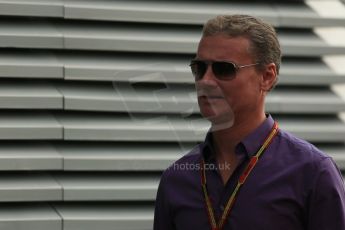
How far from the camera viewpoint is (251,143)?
127 inches

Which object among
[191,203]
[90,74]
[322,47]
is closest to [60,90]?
[90,74]

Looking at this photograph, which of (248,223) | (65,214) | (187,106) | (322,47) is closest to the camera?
(248,223)

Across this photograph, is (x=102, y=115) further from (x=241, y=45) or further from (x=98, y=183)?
(x=241, y=45)

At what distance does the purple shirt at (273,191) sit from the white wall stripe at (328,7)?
3.42 metres

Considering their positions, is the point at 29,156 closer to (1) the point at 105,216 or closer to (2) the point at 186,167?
(1) the point at 105,216

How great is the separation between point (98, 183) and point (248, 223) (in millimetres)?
2935

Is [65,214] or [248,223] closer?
[248,223]

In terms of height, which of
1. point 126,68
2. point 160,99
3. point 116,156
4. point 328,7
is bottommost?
point 116,156

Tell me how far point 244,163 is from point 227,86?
0.27m

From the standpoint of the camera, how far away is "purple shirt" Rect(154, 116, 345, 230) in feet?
10.0

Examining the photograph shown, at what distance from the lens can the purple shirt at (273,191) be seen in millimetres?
3051

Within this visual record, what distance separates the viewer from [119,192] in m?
5.95

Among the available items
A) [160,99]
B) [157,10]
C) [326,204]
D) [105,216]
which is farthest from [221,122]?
[157,10]

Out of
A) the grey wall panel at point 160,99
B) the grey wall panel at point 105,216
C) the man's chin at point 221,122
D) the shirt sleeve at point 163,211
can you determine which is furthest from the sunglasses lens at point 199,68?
the grey wall panel at point 105,216
